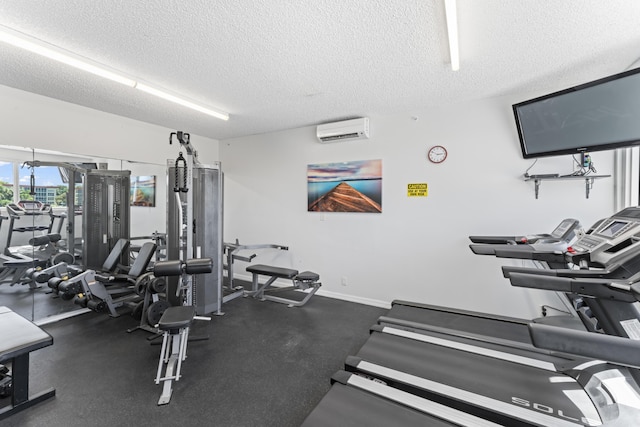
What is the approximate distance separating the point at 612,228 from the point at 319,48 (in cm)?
235

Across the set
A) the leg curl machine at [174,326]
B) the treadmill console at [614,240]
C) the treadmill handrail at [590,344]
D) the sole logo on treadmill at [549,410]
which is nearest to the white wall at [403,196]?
the treadmill console at [614,240]

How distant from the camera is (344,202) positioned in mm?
4125

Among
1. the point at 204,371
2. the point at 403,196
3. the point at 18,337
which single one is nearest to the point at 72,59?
the point at 18,337

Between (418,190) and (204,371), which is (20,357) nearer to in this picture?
(204,371)

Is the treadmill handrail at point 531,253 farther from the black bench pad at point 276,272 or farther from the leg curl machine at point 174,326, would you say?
the black bench pad at point 276,272

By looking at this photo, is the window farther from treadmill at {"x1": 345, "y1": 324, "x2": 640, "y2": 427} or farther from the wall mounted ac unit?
treadmill at {"x1": 345, "y1": 324, "x2": 640, "y2": 427}

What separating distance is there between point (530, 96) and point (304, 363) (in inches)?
143

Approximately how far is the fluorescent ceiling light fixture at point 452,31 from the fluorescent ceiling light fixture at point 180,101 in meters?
2.83

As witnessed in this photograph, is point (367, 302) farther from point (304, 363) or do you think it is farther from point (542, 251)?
point (542, 251)

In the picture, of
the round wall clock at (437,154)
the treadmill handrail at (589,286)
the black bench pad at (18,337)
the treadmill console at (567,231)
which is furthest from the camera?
the round wall clock at (437,154)

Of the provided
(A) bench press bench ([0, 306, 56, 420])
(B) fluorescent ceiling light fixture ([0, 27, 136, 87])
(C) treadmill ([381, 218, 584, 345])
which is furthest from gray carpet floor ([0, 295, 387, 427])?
(B) fluorescent ceiling light fixture ([0, 27, 136, 87])

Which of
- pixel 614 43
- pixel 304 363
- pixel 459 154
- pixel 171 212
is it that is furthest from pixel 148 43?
pixel 614 43

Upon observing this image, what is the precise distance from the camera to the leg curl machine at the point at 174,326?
6.88 feet

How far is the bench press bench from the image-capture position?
180cm
